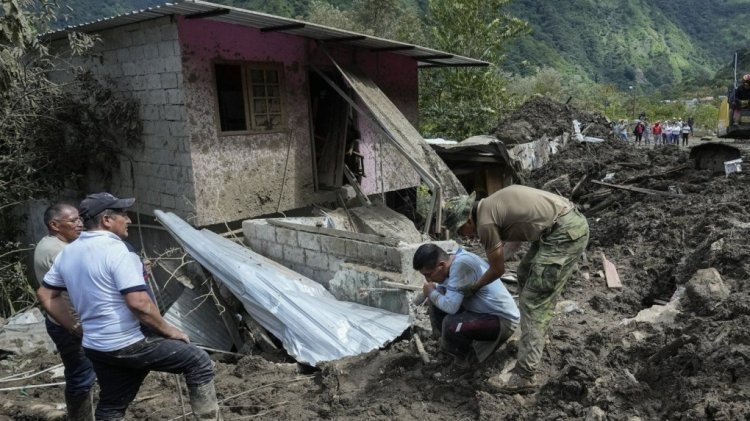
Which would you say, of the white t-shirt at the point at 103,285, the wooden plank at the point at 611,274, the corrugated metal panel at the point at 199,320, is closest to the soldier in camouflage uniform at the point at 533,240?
the white t-shirt at the point at 103,285

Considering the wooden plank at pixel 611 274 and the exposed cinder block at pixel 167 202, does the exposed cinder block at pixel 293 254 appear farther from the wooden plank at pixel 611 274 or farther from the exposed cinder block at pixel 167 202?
the wooden plank at pixel 611 274

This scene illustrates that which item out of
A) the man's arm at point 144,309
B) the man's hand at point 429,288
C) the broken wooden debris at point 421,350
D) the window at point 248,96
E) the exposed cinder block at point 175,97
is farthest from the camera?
the window at point 248,96

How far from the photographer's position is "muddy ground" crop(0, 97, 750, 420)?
318cm

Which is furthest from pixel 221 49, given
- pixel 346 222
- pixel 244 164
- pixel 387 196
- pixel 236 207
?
pixel 387 196

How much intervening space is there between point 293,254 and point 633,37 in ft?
285

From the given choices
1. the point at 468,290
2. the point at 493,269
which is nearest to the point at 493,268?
the point at 493,269

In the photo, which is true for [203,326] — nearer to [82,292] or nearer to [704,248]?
[82,292]

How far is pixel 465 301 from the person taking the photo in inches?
157

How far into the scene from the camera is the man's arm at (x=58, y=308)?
326 cm

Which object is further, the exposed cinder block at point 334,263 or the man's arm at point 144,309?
the exposed cinder block at point 334,263

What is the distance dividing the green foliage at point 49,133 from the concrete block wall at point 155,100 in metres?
0.29

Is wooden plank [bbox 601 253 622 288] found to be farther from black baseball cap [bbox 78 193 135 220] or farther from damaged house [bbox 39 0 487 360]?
black baseball cap [bbox 78 193 135 220]

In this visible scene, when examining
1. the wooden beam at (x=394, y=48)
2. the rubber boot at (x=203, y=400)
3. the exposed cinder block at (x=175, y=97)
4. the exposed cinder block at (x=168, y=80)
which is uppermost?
the wooden beam at (x=394, y=48)

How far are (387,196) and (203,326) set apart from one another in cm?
545
